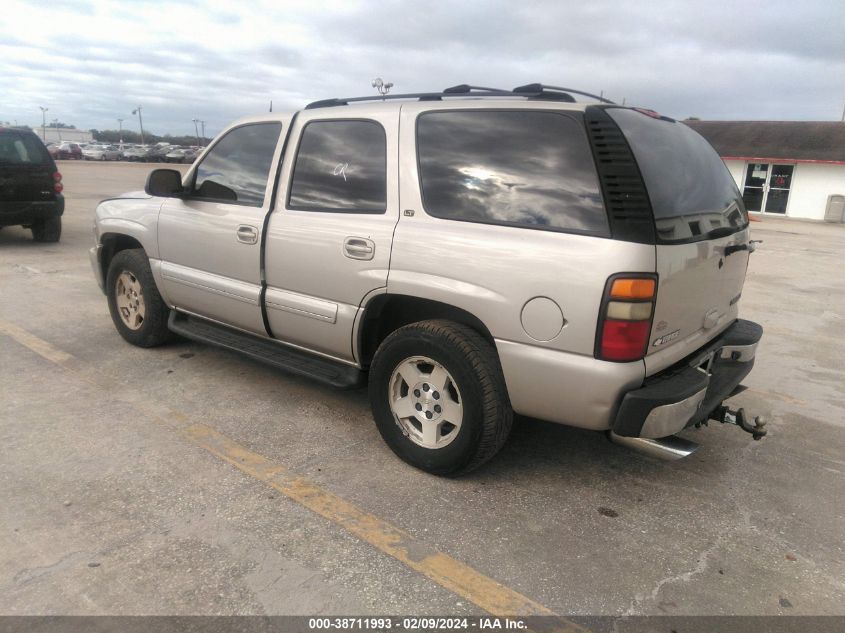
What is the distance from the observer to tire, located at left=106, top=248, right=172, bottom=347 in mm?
4824

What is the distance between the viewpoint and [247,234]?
393cm

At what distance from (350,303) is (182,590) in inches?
64.0

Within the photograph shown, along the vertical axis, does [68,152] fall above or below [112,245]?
above

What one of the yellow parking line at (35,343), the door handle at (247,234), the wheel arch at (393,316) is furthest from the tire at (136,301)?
the wheel arch at (393,316)

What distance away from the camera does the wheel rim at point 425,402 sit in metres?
3.15

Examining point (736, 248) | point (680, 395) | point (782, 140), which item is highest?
point (782, 140)

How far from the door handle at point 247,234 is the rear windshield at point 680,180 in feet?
7.15

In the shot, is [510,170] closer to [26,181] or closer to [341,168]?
[341,168]

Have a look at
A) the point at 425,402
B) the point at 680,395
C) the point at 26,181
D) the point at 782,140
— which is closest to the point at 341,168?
the point at 425,402

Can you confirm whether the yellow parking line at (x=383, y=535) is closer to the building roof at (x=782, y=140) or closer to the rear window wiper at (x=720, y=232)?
the rear window wiper at (x=720, y=232)

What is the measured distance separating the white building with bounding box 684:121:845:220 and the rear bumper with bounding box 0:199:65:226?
71.2 feet

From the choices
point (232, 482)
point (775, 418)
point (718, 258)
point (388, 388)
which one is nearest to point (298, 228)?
point (388, 388)

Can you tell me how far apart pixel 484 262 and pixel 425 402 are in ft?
2.70

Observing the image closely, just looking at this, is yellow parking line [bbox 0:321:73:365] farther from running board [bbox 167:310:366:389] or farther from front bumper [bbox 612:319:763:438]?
front bumper [bbox 612:319:763:438]
